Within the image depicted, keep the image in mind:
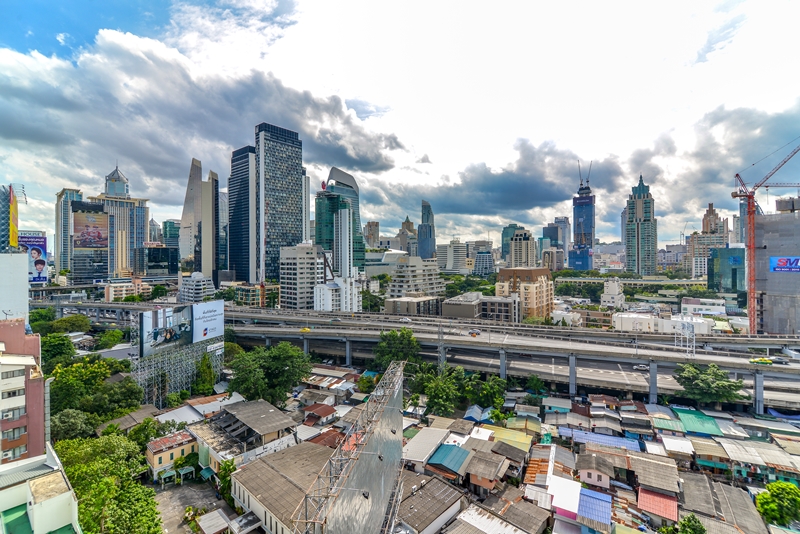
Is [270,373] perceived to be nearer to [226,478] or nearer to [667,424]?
[226,478]

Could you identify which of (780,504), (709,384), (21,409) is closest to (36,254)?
(21,409)

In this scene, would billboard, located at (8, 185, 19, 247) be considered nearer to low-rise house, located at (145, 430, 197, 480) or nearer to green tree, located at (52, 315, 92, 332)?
green tree, located at (52, 315, 92, 332)

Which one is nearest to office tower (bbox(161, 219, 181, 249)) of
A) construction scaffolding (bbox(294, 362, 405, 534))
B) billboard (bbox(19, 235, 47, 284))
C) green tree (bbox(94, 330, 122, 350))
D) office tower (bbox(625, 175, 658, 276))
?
billboard (bbox(19, 235, 47, 284))

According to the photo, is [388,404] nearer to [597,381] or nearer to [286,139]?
[597,381]

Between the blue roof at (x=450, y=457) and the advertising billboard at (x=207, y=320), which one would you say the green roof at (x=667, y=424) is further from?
the advertising billboard at (x=207, y=320)

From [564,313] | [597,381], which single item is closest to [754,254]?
[564,313]
